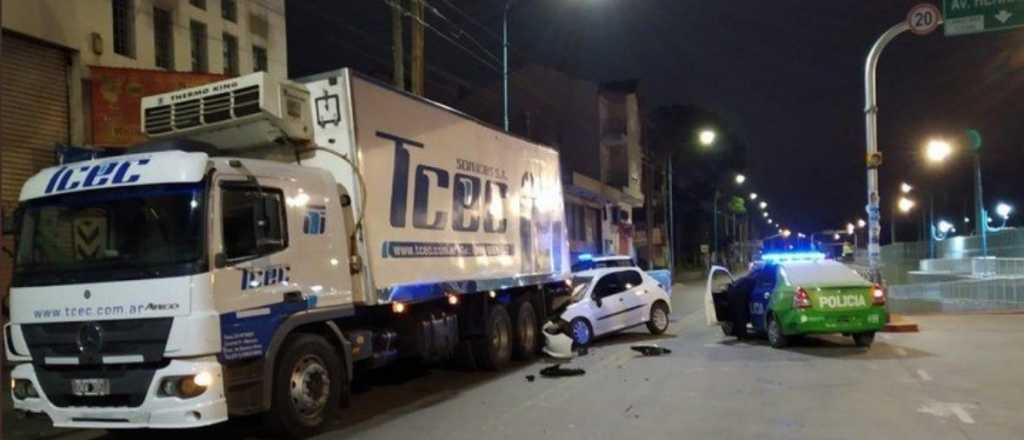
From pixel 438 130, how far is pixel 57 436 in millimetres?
5626

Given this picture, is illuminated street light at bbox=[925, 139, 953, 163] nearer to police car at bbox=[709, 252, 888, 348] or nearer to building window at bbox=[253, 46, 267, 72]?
police car at bbox=[709, 252, 888, 348]

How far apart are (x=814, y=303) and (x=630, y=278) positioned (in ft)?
14.7

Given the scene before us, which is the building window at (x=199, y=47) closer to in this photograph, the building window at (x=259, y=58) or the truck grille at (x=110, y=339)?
the building window at (x=259, y=58)

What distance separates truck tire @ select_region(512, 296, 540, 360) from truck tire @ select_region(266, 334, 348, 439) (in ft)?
17.1

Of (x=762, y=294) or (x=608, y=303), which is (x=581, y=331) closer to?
(x=608, y=303)

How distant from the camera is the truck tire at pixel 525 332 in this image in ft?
46.3

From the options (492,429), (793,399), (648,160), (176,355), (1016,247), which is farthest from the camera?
(648,160)

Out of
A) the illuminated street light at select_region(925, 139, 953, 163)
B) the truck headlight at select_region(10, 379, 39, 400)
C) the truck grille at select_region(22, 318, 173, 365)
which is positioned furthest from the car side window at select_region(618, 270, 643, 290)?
the illuminated street light at select_region(925, 139, 953, 163)

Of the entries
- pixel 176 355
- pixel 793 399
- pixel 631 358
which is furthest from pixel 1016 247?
pixel 176 355

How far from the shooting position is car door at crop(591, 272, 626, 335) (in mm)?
16344

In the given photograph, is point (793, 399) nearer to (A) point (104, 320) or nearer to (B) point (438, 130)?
(B) point (438, 130)

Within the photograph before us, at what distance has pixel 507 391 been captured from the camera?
11133mm

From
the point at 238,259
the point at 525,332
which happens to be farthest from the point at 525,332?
the point at 238,259

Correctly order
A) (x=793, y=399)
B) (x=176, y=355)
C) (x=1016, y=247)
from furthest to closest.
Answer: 1. (x=1016, y=247)
2. (x=793, y=399)
3. (x=176, y=355)
